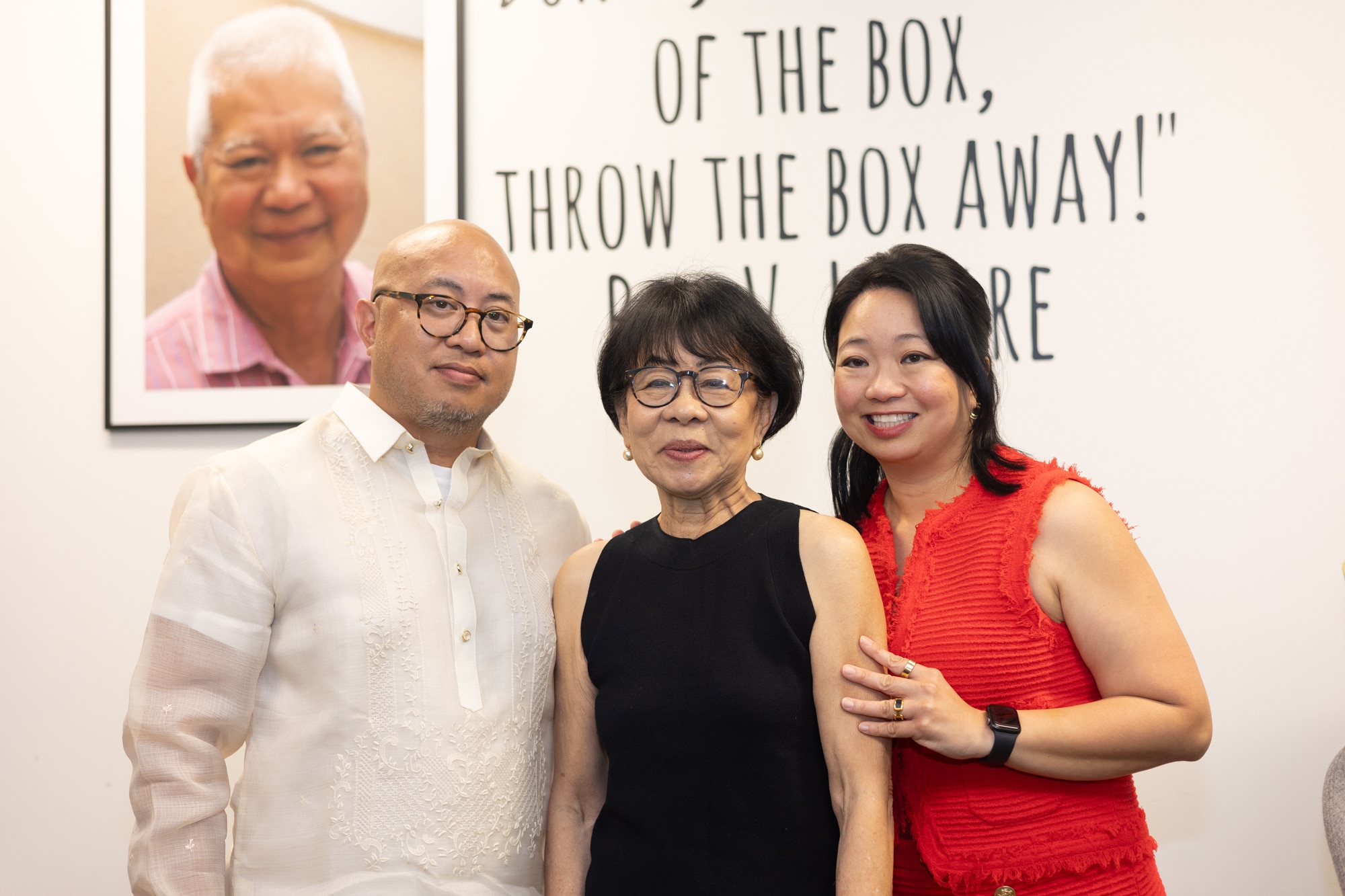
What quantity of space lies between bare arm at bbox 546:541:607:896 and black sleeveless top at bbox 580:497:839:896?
66 millimetres

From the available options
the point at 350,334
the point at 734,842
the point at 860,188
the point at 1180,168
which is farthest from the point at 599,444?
the point at 1180,168

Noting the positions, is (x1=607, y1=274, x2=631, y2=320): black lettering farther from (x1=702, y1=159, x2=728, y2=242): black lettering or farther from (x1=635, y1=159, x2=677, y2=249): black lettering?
(x1=702, y1=159, x2=728, y2=242): black lettering

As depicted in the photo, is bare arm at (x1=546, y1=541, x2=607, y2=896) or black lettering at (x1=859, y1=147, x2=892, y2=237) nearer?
bare arm at (x1=546, y1=541, x2=607, y2=896)

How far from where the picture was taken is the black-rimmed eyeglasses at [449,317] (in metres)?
1.64

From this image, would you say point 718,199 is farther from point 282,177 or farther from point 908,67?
point 282,177

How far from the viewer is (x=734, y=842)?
1317mm

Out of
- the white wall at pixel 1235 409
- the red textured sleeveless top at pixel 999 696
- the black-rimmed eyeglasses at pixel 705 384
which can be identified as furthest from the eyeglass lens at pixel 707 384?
the white wall at pixel 1235 409

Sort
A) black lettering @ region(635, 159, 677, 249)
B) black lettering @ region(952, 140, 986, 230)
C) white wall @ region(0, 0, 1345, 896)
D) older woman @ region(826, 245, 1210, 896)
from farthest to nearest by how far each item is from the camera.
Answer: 1. black lettering @ region(635, 159, 677, 249)
2. black lettering @ region(952, 140, 986, 230)
3. white wall @ region(0, 0, 1345, 896)
4. older woman @ region(826, 245, 1210, 896)

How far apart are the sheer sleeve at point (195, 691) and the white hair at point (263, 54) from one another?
1.37 m

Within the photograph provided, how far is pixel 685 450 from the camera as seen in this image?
56.1 inches

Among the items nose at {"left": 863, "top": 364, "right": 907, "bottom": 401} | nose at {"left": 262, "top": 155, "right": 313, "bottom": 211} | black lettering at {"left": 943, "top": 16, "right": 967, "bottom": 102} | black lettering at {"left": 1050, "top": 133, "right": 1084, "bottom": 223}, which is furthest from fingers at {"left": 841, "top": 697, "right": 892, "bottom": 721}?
nose at {"left": 262, "top": 155, "right": 313, "bottom": 211}

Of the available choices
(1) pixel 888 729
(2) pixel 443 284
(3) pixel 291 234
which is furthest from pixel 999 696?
(3) pixel 291 234

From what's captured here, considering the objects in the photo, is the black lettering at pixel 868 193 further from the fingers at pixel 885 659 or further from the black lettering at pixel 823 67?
the fingers at pixel 885 659

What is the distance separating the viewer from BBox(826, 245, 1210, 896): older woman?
1.40m
